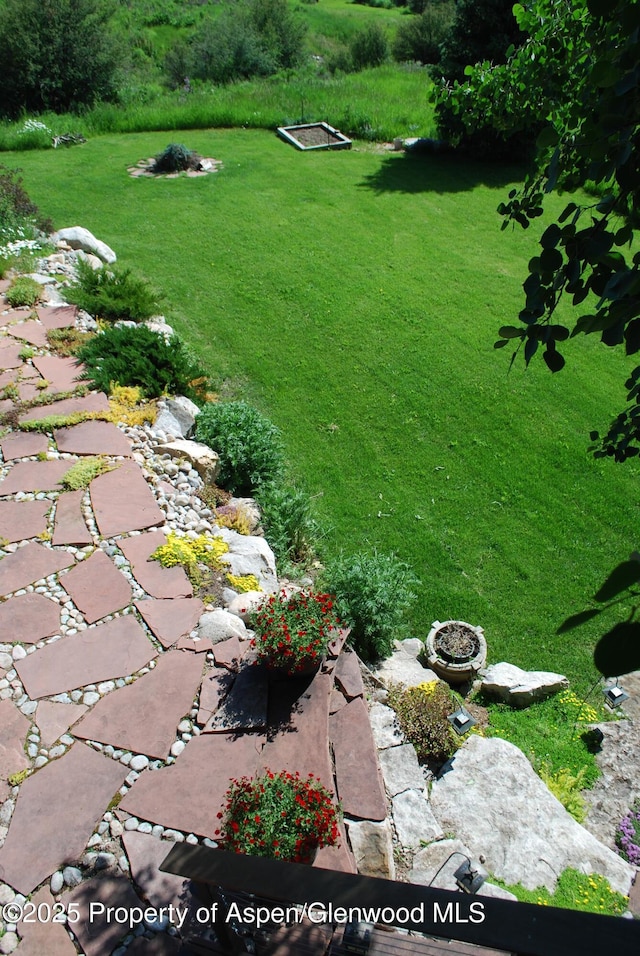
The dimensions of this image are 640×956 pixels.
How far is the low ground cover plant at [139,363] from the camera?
6.57 meters

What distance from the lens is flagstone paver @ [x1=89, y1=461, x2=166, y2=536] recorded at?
5.00m

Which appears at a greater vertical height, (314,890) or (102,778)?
(314,890)

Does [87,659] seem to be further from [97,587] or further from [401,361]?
[401,361]

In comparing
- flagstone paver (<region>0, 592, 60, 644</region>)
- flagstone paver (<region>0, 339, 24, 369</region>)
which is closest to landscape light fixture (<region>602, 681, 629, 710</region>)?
flagstone paver (<region>0, 592, 60, 644</region>)

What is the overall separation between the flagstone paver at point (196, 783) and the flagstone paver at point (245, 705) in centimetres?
6

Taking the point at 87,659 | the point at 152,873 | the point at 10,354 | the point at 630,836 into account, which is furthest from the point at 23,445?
the point at 630,836

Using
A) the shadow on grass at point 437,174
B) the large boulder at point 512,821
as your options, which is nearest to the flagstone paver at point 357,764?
the large boulder at point 512,821

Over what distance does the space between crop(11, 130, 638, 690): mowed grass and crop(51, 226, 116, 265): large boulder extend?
1.94 feet

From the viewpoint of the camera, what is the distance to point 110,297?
7.88 metres

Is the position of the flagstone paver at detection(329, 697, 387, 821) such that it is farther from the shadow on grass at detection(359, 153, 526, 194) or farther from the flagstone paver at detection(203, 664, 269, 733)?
the shadow on grass at detection(359, 153, 526, 194)

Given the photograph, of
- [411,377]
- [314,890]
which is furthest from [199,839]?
[411,377]

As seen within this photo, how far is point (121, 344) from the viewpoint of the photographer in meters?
6.92

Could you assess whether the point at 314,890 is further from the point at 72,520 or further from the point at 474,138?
the point at 474,138

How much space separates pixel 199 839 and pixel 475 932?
2246 millimetres
